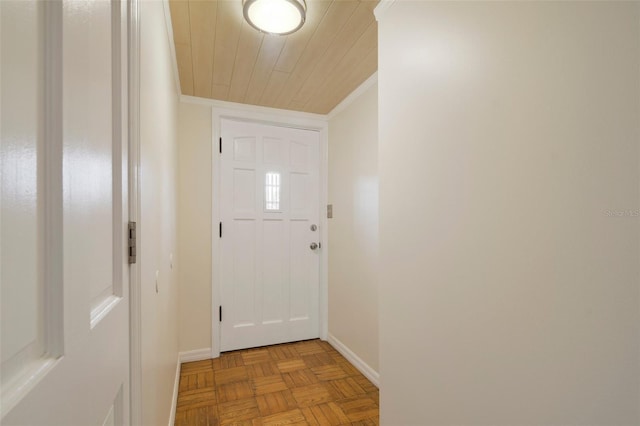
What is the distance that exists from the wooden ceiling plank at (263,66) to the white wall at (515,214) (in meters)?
0.73

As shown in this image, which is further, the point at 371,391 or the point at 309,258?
the point at 309,258

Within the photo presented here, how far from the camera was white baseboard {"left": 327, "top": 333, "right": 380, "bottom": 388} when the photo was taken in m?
2.13

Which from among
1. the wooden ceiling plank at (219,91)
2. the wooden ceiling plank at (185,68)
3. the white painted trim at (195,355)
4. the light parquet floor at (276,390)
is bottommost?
the light parquet floor at (276,390)

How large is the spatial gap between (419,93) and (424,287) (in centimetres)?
73

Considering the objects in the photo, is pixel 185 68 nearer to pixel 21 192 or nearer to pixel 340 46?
pixel 340 46

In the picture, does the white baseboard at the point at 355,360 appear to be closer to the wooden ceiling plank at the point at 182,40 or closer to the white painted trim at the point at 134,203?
the white painted trim at the point at 134,203

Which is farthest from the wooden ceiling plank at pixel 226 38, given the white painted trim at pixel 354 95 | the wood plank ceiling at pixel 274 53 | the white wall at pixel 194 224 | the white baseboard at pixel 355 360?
the white baseboard at pixel 355 360

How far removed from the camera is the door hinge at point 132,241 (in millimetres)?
717

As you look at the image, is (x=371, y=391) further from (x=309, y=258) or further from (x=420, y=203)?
(x=420, y=203)

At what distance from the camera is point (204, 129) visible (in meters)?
2.52

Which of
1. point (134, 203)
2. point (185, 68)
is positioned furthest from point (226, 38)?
point (134, 203)

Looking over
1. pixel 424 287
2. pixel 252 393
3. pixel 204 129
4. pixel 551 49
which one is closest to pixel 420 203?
pixel 424 287

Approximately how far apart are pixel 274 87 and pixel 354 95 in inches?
24.8

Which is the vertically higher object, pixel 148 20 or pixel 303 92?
pixel 303 92
